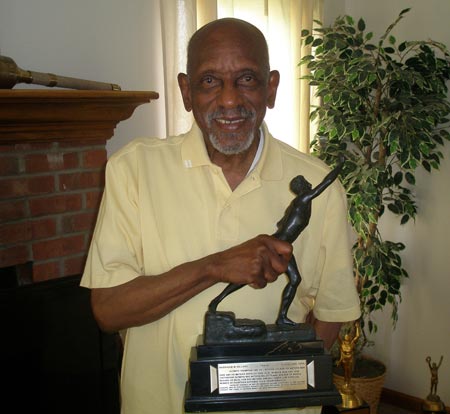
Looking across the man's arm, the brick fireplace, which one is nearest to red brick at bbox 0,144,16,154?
the brick fireplace

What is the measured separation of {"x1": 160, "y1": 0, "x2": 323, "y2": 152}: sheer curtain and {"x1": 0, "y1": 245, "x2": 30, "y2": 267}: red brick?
2.64 ft

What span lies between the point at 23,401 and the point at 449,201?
2259 mm

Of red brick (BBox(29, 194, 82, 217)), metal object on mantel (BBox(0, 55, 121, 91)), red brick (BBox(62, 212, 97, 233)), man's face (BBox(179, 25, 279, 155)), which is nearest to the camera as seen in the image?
man's face (BBox(179, 25, 279, 155))

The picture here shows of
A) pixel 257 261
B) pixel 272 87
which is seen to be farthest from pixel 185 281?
pixel 272 87

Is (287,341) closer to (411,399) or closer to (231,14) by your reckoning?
(231,14)

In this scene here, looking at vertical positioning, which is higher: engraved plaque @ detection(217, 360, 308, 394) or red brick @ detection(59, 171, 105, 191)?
red brick @ detection(59, 171, 105, 191)

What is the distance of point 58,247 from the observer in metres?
1.98

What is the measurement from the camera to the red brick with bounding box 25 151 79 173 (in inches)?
73.4

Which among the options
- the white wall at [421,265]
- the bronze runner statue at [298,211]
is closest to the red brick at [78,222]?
the bronze runner statue at [298,211]

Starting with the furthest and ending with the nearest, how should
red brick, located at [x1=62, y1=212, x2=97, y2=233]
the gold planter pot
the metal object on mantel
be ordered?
the gold planter pot < red brick, located at [x1=62, y1=212, x2=97, y2=233] < the metal object on mantel

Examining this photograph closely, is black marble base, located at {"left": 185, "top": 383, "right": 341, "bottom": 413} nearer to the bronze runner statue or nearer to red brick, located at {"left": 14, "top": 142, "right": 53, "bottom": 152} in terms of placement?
the bronze runner statue

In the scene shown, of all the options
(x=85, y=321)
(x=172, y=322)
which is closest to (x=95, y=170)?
(x=85, y=321)

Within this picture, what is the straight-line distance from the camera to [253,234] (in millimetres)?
1202

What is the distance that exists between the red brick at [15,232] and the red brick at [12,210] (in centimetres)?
2
